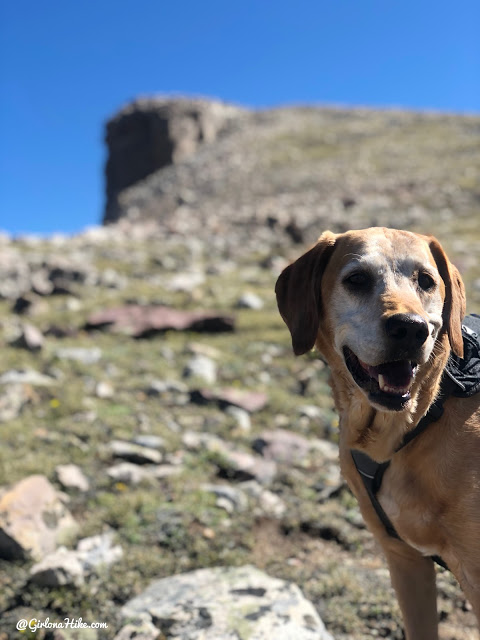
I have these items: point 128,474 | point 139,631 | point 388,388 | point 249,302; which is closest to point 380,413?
point 388,388

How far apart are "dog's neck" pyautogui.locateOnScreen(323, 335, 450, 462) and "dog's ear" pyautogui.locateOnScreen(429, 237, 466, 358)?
0.17 feet

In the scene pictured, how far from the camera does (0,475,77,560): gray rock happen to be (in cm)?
435

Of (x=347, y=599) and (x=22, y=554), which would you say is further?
(x=22, y=554)

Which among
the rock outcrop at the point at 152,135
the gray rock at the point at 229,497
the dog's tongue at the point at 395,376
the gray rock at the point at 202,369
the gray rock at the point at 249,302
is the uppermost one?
the rock outcrop at the point at 152,135

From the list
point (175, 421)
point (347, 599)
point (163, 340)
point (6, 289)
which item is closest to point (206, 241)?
point (6, 289)

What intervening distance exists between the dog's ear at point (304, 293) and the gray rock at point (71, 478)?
123 inches

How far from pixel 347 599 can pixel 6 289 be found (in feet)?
39.5

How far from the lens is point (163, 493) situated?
5.37 m

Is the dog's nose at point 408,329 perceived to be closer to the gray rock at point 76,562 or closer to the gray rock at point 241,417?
the gray rock at point 76,562

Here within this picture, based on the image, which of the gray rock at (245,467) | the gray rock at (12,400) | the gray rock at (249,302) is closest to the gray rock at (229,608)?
the gray rock at (245,467)

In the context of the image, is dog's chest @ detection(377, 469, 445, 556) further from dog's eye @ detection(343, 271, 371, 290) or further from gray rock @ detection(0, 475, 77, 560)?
gray rock @ detection(0, 475, 77, 560)

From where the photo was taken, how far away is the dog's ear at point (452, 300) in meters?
2.88

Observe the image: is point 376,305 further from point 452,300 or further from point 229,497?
point 229,497

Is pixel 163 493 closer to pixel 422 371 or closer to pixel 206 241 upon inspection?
pixel 422 371
